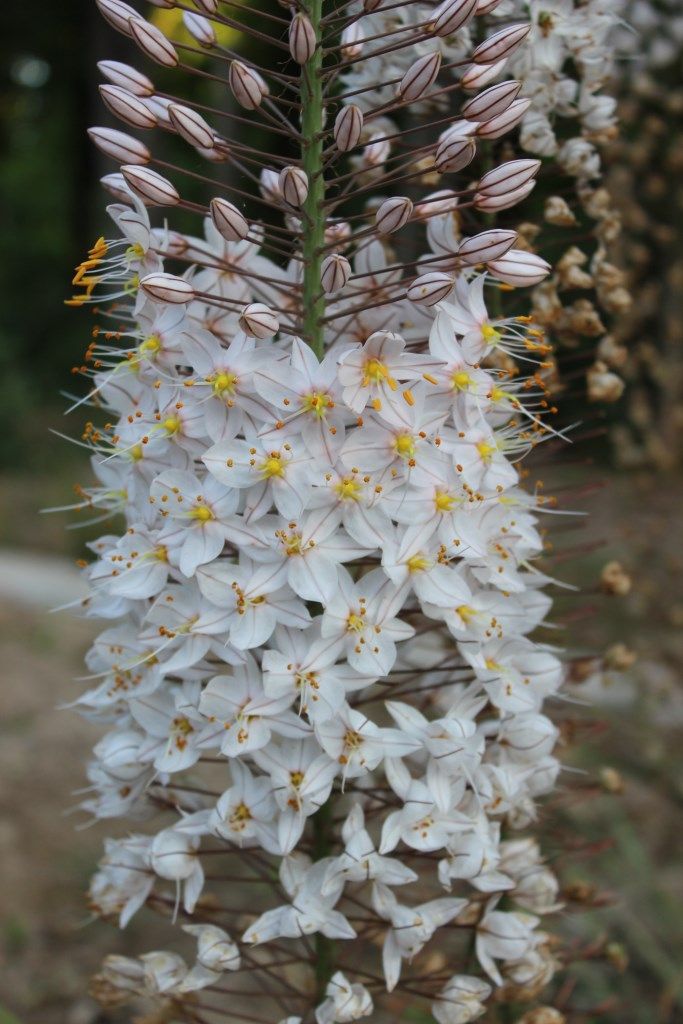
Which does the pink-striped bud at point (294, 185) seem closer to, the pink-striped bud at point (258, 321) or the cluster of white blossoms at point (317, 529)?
the cluster of white blossoms at point (317, 529)

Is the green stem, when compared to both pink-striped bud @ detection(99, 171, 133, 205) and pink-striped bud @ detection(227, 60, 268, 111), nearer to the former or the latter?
pink-striped bud @ detection(227, 60, 268, 111)

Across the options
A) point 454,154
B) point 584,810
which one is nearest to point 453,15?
point 454,154

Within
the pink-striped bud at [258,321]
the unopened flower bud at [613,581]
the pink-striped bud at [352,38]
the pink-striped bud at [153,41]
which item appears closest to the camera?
the pink-striped bud at [258,321]

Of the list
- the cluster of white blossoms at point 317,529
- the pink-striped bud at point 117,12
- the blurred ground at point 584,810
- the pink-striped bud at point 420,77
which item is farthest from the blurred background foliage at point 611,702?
the pink-striped bud at point 117,12

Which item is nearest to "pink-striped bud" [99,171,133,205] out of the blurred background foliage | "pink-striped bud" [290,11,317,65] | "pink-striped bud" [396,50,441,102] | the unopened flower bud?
"pink-striped bud" [290,11,317,65]

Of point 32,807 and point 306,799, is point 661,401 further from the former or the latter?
point 306,799
